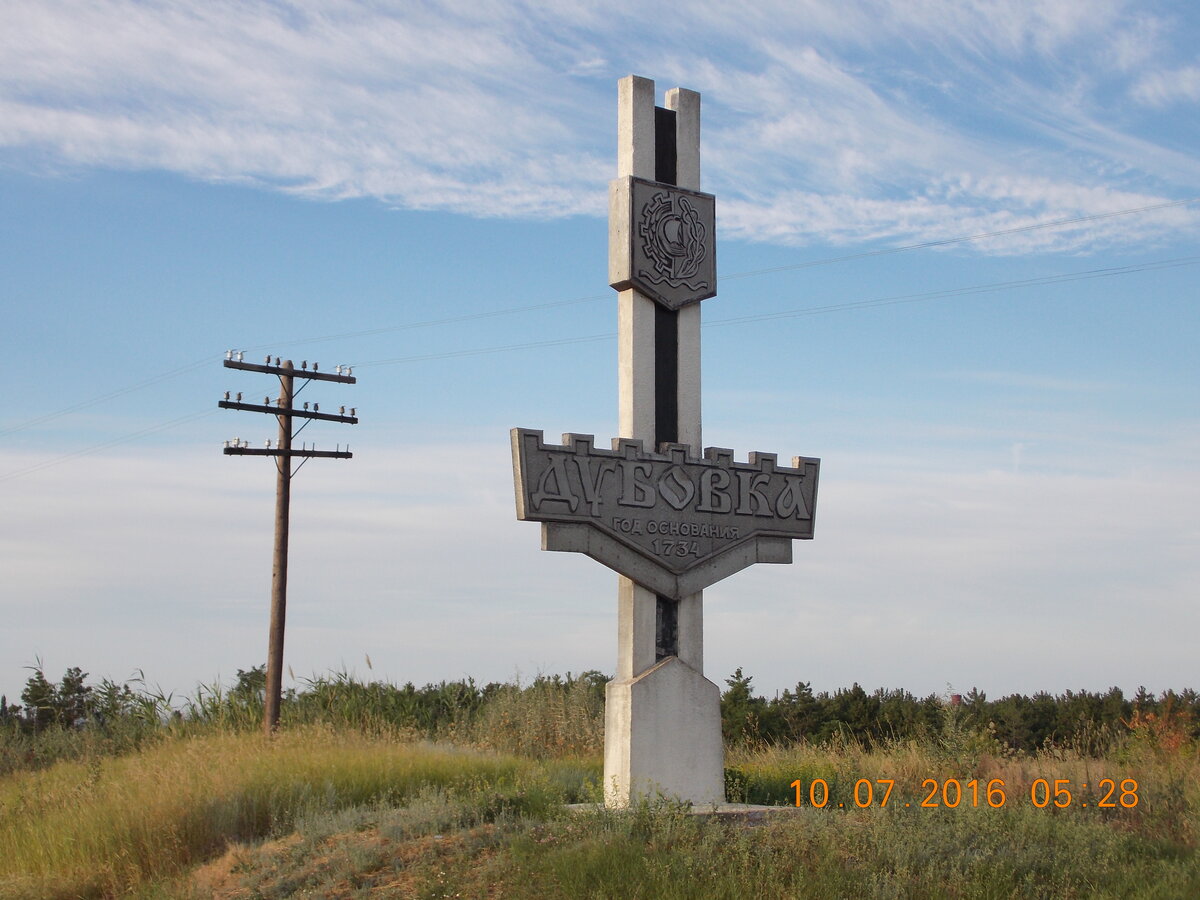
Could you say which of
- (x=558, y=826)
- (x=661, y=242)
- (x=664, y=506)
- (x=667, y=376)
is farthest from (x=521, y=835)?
(x=661, y=242)

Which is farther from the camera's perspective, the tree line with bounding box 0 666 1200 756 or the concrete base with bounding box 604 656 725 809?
the tree line with bounding box 0 666 1200 756

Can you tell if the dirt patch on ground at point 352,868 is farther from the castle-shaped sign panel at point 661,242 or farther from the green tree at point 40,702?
the green tree at point 40,702

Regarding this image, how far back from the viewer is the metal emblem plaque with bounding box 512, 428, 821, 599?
11602mm

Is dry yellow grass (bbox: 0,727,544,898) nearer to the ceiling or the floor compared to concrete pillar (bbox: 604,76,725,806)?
nearer to the floor

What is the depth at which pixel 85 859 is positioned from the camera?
11.4 metres

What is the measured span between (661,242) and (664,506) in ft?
8.65

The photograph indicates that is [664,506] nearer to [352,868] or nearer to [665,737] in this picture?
[665,737]

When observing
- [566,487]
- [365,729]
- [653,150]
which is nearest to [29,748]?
[365,729]

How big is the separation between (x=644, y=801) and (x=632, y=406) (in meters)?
3.85
